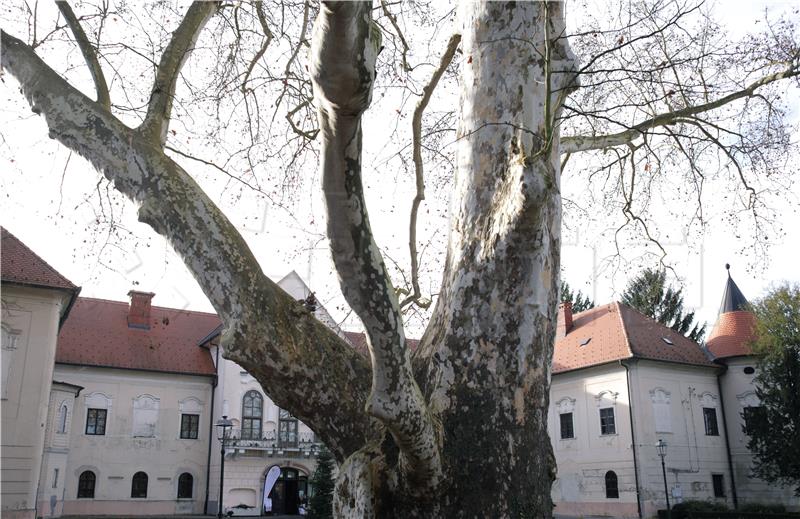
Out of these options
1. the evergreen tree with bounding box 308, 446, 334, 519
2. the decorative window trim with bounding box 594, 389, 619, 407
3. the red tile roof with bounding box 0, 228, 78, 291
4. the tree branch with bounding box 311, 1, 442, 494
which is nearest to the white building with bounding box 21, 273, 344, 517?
the evergreen tree with bounding box 308, 446, 334, 519

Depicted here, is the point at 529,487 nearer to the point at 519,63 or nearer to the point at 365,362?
the point at 365,362

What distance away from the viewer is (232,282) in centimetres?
380

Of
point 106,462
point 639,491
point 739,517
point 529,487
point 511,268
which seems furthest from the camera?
point 106,462

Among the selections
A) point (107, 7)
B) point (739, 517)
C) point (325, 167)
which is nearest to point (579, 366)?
point (739, 517)

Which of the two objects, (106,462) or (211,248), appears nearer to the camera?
(211,248)

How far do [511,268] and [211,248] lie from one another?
1.71 metres

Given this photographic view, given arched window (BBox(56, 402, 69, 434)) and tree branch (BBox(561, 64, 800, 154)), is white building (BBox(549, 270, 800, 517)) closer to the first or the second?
arched window (BBox(56, 402, 69, 434))

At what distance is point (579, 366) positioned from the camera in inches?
1128

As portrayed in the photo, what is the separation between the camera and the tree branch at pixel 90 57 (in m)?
4.90

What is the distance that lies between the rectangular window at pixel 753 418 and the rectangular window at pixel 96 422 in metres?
25.0

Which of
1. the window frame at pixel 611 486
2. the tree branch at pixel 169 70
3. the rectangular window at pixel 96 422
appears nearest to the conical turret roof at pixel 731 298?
the window frame at pixel 611 486

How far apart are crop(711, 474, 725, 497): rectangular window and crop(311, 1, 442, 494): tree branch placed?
26818 millimetres

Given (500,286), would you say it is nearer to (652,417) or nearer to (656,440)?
(656,440)

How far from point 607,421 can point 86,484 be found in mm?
21001
